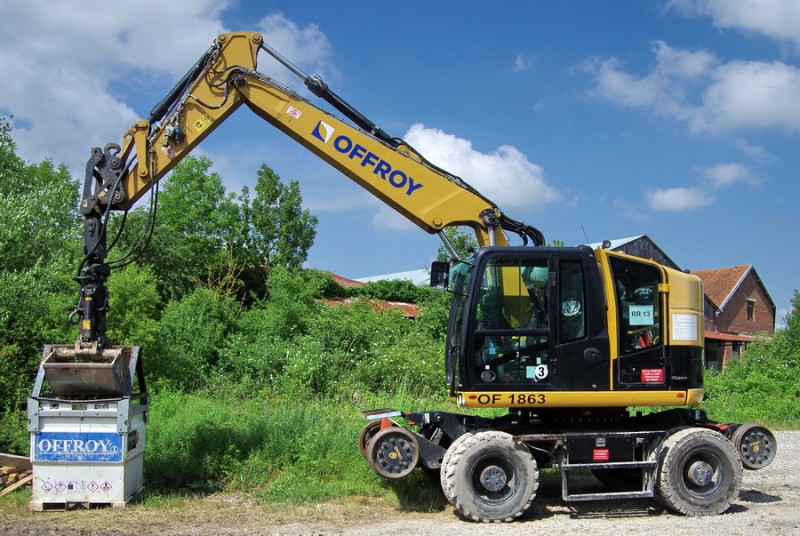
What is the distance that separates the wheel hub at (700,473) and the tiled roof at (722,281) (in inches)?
1534

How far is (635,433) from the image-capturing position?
8148mm

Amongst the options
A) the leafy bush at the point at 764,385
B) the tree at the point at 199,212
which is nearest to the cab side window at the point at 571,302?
the leafy bush at the point at 764,385

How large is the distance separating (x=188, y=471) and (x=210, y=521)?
1.95 metres

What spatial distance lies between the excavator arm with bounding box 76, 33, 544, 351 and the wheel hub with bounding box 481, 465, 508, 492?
2.57m

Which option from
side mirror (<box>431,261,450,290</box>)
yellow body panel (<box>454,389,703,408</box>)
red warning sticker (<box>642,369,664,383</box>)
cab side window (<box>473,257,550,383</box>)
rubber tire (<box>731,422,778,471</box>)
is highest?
side mirror (<box>431,261,450,290</box>)

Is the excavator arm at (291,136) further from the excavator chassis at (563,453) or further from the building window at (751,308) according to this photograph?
the building window at (751,308)

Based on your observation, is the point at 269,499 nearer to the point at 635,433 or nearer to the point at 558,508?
the point at 558,508

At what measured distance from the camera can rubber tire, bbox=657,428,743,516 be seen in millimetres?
7977

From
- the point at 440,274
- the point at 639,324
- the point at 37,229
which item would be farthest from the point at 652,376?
the point at 37,229

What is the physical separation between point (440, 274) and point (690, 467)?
328 centimetres

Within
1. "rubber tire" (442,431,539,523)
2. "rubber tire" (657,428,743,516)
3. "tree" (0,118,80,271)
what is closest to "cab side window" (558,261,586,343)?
"rubber tire" (442,431,539,523)

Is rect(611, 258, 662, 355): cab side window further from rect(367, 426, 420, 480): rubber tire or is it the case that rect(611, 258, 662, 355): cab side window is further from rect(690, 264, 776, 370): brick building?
rect(690, 264, 776, 370): brick building

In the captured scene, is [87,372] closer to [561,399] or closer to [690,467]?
[561,399]

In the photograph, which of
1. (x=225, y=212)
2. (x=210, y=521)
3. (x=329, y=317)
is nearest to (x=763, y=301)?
(x=225, y=212)
